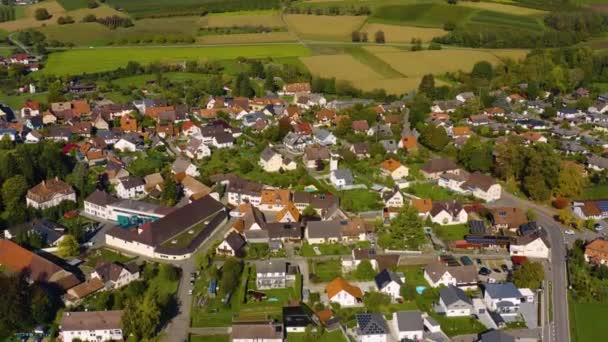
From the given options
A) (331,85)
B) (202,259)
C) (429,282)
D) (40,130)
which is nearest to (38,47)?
(40,130)

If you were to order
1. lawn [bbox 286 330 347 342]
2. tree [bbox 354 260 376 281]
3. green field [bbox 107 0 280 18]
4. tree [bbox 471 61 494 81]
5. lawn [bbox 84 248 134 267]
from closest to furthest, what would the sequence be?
lawn [bbox 286 330 347 342]
tree [bbox 354 260 376 281]
lawn [bbox 84 248 134 267]
tree [bbox 471 61 494 81]
green field [bbox 107 0 280 18]

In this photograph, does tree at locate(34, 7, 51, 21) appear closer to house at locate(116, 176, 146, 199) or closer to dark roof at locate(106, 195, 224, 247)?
house at locate(116, 176, 146, 199)

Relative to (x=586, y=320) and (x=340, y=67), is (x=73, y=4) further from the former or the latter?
(x=586, y=320)

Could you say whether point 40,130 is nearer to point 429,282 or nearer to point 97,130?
point 97,130

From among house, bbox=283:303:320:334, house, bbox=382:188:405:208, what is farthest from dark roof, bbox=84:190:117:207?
house, bbox=382:188:405:208

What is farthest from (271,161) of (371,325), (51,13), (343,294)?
(51,13)

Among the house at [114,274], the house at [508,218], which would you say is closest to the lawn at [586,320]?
the house at [508,218]
